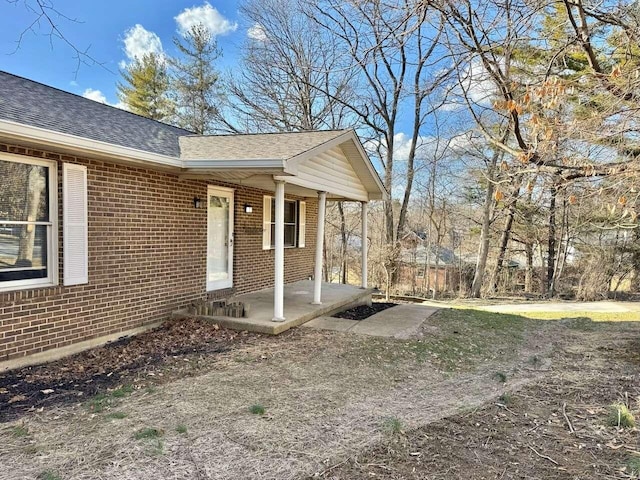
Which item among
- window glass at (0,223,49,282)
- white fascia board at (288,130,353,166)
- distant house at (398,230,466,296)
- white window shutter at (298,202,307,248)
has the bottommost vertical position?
distant house at (398,230,466,296)

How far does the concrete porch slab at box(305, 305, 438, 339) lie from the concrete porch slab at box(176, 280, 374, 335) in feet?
1.11

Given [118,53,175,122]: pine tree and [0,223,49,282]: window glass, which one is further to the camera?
[118,53,175,122]: pine tree

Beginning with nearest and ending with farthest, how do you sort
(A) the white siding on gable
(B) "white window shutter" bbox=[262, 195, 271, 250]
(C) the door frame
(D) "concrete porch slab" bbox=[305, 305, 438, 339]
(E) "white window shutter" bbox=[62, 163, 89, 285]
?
(E) "white window shutter" bbox=[62, 163, 89, 285] < (D) "concrete porch slab" bbox=[305, 305, 438, 339] < (A) the white siding on gable < (C) the door frame < (B) "white window shutter" bbox=[262, 195, 271, 250]

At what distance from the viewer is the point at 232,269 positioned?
336 inches

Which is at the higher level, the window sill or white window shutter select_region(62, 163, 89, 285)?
white window shutter select_region(62, 163, 89, 285)

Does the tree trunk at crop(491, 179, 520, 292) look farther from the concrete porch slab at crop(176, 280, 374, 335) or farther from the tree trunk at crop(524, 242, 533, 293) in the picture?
the concrete porch slab at crop(176, 280, 374, 335)

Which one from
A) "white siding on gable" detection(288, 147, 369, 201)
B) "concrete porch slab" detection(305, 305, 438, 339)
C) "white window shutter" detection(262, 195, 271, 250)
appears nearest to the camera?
"concrete porch slab" detection(305, 305, 438, 339)

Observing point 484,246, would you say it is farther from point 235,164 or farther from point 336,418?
point 336,418

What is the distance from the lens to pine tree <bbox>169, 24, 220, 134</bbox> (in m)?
20.8

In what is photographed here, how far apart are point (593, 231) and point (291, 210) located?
13713mm

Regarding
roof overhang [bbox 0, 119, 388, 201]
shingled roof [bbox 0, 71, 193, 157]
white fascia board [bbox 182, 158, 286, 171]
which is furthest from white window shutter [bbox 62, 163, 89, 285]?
white fascia board [bbox 182, 158, 286, 171]

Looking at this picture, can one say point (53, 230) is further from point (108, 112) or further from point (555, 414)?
point (555, 414)

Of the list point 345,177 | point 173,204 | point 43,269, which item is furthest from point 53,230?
point 345,177

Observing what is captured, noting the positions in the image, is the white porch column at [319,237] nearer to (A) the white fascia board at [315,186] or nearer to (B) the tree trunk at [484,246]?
(A) the white fascia board at [315,186]
